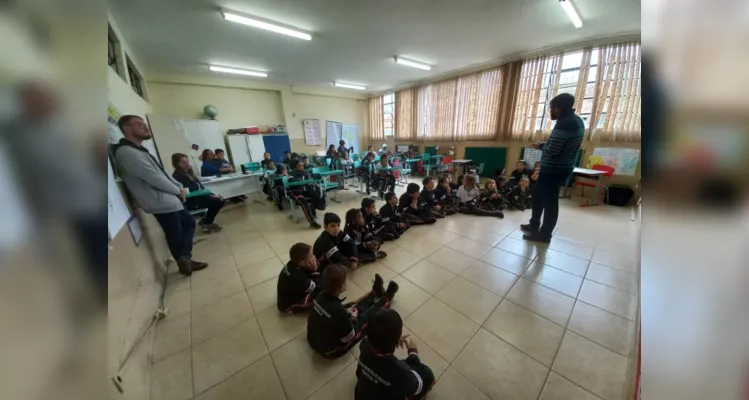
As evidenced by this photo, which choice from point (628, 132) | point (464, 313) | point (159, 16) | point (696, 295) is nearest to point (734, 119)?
point (696, 295)

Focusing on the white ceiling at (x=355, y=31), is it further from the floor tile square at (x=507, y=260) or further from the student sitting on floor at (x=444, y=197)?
the floor tile square at (x=507, y=260)

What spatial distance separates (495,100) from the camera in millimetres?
5309

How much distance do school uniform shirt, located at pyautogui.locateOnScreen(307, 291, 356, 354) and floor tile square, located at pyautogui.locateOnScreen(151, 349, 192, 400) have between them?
687mm

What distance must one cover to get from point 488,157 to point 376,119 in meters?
4.46

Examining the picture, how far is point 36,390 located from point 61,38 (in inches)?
10.8

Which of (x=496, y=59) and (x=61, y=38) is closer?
(x=61, y=38)

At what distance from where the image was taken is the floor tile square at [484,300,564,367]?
4.58ft

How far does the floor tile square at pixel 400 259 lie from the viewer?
225 centimetres

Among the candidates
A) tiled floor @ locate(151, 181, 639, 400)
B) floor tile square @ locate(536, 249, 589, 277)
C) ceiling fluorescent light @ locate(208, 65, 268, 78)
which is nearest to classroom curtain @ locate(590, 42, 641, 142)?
tiled floor @ locate(151, 181, 639, 400)

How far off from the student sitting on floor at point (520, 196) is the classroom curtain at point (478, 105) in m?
2.12

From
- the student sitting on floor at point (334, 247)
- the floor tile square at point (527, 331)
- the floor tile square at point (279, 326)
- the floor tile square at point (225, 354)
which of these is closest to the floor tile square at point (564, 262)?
the floor tile square at point (527, 331)

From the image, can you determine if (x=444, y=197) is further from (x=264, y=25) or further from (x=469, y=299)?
(x=264, y=25)

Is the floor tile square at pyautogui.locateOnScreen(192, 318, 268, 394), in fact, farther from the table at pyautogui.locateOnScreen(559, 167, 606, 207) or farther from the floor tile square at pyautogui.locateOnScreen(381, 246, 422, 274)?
the table at pyautogui.locateOnScreen(559, 167, 606, 207)

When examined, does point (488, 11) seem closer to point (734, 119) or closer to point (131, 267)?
point (734, 119)
